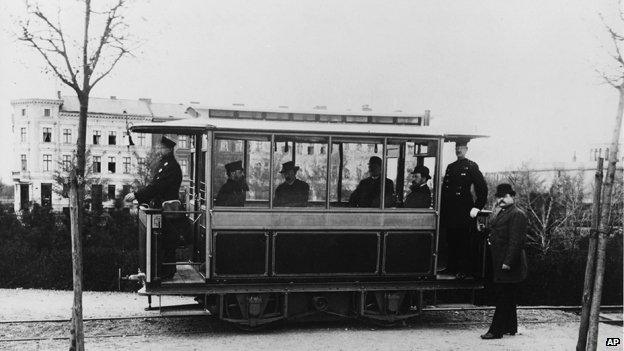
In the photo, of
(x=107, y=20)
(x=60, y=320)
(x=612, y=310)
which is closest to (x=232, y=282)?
(x=60, y=320)

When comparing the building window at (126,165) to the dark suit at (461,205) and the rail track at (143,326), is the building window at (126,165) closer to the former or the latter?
the rail track at (143,326)

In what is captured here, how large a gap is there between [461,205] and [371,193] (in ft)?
4.46

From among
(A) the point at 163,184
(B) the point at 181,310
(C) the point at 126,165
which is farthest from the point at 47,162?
(A) the point at 163,184

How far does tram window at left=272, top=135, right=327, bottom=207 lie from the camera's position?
26.6ft

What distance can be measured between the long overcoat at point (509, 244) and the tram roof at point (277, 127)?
142 cm

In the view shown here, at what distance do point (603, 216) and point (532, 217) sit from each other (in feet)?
109

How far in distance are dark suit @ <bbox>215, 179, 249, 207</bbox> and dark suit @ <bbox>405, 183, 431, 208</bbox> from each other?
2.36 metres

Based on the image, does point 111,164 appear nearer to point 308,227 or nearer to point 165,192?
point 165,192

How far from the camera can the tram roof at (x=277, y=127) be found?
25.5ft

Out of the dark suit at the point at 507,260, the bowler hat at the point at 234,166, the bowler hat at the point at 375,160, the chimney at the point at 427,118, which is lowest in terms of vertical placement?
the dark suit at the point at 507,260

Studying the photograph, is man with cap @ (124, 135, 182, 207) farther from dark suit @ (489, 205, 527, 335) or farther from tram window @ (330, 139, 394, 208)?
dark suit @ (489, 205, 527, 335)

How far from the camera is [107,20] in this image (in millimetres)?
6832

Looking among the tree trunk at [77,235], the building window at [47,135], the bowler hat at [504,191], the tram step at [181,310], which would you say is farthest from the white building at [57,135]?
the tree trunk at [77,235]

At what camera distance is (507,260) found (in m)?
7.83
